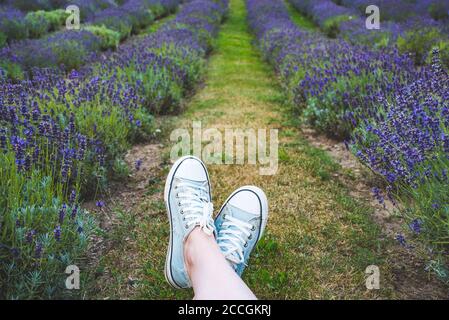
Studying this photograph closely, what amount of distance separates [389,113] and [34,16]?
9112mm

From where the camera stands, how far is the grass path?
88.8 inches

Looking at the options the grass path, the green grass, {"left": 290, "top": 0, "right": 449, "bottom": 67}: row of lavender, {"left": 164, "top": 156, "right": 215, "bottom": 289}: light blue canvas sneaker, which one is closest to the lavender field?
the grass path

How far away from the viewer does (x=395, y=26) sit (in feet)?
28.1

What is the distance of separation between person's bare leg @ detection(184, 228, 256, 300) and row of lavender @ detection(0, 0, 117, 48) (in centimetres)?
677

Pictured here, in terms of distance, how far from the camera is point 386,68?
14.3ft

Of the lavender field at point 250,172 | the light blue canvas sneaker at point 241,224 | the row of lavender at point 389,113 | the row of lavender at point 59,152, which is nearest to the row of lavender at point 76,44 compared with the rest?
the lavender field at point 250,172

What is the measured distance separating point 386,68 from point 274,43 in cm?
419

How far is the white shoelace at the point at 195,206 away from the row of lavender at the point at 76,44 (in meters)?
2.38

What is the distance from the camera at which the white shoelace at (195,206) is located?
7.22ft

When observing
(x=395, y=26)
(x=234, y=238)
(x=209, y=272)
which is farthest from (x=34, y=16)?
(x=209, y=272)

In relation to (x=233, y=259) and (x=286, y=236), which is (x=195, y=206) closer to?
(x=233, y=259)

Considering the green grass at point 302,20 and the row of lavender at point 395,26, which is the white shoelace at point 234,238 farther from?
the green grass at point 302,20

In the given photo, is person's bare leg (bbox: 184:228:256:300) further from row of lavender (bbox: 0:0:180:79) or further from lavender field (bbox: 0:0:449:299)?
row of lavender (bbox: 0:0:180:79)

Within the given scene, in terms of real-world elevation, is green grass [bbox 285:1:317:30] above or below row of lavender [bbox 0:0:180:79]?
below
